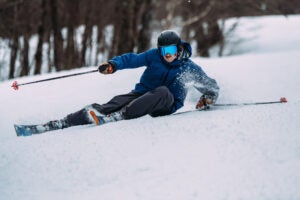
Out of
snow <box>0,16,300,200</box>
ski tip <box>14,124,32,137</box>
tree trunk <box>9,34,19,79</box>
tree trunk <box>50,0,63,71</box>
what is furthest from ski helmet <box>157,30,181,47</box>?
tree trunk <box>9,34,19,79</box>

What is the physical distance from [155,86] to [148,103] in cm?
40

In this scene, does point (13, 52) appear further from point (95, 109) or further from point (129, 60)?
point (95, 109)

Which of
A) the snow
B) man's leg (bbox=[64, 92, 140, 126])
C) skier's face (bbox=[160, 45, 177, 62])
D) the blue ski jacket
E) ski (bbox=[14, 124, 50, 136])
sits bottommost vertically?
the snow

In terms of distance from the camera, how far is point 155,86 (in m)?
4.14

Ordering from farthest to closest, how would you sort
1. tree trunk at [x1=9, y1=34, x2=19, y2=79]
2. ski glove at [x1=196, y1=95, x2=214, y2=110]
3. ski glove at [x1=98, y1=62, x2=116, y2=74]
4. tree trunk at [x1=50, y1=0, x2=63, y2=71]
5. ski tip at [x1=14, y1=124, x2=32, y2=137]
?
1. tree trunk at [x1=9, y1=34, x2=19, y2=79]
2. tree trunk at [x1=50, y1=0, x2=63, y2=71]
3. ski glove at [x1=196, y1=95, x2=214, y2=110]
4. ski glove at [x1=98, y1=62, x2=116, y2=74]
5. ski tip at [x1=14, y1=124, x2=32, y2=137]

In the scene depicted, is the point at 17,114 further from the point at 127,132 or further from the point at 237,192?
the point at 237,192

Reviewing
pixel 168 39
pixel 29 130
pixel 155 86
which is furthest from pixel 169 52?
pixel 29 130

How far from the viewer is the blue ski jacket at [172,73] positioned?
13.3 ft

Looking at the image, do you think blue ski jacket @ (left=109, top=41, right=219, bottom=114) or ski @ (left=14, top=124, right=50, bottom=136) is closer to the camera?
ski @ (left=14, top=124, right=50, bottom=136)

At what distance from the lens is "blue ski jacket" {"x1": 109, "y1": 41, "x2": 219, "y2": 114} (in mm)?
4047

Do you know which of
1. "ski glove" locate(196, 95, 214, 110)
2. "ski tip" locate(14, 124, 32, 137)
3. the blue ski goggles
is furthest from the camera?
"ski glove" locate(196, 95, 214, 110)

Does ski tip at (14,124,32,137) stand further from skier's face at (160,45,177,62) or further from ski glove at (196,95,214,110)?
ski glove at (196,95,214,110)

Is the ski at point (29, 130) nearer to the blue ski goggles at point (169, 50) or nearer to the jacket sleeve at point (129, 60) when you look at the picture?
the jacket sleeve at point (129, 60)

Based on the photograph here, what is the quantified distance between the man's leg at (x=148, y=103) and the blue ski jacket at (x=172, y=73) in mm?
266
